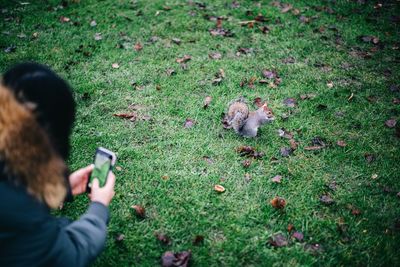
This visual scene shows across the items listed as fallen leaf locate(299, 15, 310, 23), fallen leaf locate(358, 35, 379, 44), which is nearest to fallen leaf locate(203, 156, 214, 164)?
fallen leaf locate(358, 35, 379, 44)

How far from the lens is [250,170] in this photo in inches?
131

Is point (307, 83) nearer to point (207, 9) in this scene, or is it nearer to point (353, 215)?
point (353, 215)

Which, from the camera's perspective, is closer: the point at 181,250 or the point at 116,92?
the point at 181,250

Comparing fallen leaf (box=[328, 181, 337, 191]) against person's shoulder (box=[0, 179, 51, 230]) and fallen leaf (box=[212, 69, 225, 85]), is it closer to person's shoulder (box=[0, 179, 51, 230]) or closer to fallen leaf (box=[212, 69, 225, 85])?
fallen leaf (box=[212, 69, 225, 85])

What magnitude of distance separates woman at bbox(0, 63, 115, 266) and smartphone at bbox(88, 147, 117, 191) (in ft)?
1.43

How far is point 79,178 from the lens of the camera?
221 cm

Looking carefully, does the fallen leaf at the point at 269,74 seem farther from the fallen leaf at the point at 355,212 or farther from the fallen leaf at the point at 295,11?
the fallen leaf at the point at 355,212

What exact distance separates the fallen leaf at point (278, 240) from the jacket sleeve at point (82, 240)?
1412mm

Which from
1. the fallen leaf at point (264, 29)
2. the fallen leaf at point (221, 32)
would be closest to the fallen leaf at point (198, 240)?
the fallen leaf at point (221, 32)

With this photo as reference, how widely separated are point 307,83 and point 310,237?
249 centimetres

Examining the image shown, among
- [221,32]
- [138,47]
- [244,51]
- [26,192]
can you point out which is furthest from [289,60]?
[26,192]

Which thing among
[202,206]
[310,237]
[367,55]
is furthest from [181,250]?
[367,55]

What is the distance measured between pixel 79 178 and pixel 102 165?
0.87 feet

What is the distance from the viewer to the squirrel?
11.9 feet
